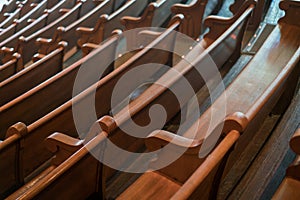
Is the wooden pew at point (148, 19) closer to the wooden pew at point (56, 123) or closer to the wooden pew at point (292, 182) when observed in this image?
Result: the wooden pew at point (56, 123)

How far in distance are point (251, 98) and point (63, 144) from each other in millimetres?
312

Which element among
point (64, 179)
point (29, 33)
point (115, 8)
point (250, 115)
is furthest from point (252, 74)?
point (29, 33)

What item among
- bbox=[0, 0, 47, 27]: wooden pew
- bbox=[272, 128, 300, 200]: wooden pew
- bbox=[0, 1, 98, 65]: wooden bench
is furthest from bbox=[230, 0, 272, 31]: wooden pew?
bbox=[0, 0, 47, 27]: wooden pew

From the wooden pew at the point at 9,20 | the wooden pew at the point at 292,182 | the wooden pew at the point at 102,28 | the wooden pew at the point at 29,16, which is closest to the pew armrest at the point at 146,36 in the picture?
the wooden pew at the point at 102,28

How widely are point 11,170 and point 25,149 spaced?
40 millimetres

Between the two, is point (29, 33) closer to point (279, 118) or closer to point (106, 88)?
point (106, 88)

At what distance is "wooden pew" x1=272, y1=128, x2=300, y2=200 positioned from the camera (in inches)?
19.1

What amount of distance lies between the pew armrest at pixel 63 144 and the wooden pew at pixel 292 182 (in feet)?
0.91

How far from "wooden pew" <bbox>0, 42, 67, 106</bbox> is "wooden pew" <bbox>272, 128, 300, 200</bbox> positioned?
64 cm

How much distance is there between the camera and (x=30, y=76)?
933 mm

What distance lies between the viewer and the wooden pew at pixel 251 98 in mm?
521

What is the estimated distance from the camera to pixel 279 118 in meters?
0.77

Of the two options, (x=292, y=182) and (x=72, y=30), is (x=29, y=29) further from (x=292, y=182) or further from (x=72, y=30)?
(x=292, y=182)

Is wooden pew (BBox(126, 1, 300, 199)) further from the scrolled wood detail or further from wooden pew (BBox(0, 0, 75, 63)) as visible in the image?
wooden pew (BBox(0, 0, 75, 63))
